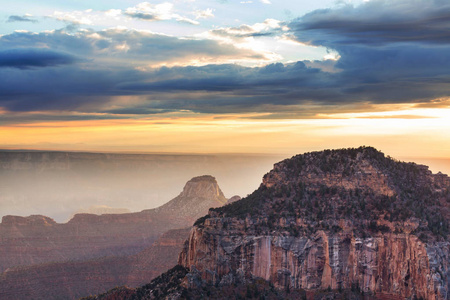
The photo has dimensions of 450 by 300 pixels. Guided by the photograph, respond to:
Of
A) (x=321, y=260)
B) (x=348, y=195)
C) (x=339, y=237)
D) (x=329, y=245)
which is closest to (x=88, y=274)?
(x=348, y=195)

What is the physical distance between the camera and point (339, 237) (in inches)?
3848

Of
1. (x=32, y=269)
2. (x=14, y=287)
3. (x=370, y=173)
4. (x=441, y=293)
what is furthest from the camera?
(x=32, y=269)

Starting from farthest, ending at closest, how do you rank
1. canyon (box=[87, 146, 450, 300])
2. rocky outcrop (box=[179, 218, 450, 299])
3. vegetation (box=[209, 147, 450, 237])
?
vegetation (box=[209, 147, 450, 237]) < canyon (box=[87, 146, 450, 300]) < rocky outcrop (box=[179, 218, 450, 299])

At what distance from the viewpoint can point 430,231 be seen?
314ft

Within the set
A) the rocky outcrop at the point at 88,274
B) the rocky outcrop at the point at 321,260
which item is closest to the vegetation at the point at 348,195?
the rocky outcrop at the point at 321,260

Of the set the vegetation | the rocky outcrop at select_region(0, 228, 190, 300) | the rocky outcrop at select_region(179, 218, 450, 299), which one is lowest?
the rocky outcrop at select_region(0, 228, 190, 300)

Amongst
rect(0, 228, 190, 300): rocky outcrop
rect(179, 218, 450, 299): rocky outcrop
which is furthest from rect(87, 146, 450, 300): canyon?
rect(0, 228, 190, 300): rocky outcrop

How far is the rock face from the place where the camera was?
94.8 meters

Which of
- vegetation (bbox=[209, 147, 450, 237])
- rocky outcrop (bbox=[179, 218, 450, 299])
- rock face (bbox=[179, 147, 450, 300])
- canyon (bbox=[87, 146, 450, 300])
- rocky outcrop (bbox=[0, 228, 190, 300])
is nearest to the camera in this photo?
rocky outcrop (bbox=[179, 218, 450, 299])

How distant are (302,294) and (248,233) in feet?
36.8

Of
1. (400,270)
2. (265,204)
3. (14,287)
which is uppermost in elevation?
(265,204)

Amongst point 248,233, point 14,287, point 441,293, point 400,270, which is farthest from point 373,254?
point 14,287

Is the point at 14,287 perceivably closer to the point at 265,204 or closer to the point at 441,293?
the point at 265,204

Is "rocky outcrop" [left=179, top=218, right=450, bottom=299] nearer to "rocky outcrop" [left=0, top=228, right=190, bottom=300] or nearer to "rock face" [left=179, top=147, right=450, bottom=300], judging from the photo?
"rock face" [left=179, top=147, right=450, bottom=300]
